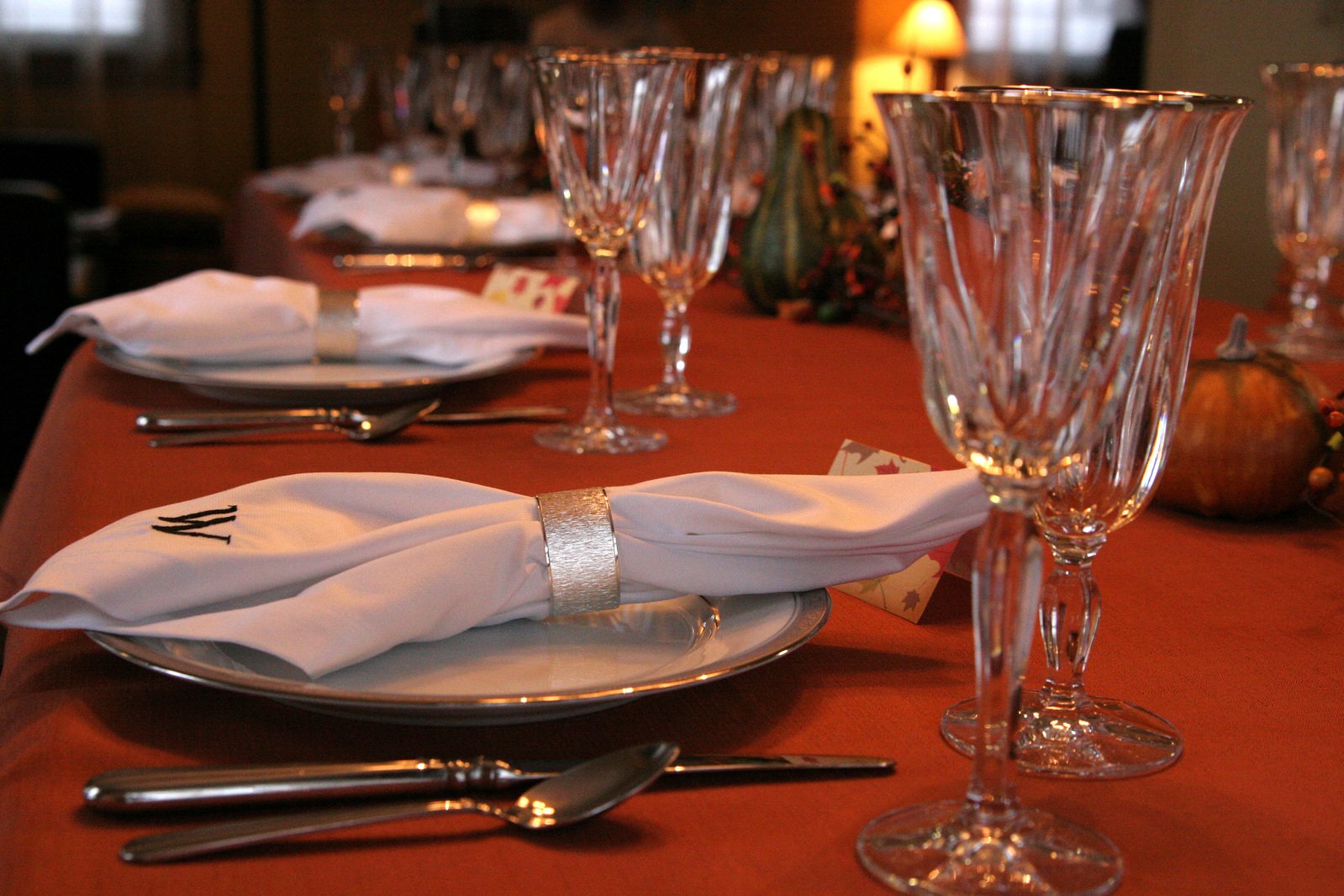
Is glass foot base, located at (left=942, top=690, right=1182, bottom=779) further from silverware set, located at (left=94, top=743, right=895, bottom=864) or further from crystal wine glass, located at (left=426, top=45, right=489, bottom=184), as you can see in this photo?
crystal wine glass, located at (left=426, top=45, right=489, bottom=184)

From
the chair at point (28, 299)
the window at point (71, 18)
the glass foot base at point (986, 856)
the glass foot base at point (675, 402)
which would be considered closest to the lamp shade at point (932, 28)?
the glass foot base at point (675, 402)

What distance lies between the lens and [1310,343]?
56.6 inches

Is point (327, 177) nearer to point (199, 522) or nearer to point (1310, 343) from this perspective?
point (1310, 343)

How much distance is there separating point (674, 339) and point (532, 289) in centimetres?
26

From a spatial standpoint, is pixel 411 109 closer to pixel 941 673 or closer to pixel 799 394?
pixel 799 394

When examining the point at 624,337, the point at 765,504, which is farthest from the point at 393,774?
the point at 624,337

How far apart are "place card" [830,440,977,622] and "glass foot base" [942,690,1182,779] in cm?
10

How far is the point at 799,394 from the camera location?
1250 mm

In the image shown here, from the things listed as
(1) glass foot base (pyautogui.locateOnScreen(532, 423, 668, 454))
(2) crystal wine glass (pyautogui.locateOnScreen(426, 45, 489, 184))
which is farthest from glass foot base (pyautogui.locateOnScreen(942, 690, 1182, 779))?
(2) crystal wine glass (pyautogui.locateOnScreen(426, 45, 489, 184))

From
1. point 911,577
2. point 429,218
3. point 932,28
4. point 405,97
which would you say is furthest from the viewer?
point 405,97

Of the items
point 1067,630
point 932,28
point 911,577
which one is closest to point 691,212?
point 911,577

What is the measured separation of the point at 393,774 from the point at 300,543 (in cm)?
20

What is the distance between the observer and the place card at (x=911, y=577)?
705mm

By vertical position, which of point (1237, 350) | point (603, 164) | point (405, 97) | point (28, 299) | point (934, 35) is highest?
point (934, 35)
